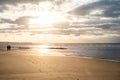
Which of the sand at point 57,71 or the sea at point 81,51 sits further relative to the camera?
the sea at point 81,51

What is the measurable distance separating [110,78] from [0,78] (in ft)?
20.9

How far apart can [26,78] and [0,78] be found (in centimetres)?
149

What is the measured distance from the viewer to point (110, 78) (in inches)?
482

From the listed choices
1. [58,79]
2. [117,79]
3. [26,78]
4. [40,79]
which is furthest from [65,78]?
[117,79]

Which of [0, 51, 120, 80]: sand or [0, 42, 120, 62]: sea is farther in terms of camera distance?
[0, 42, 120, 62]: sea

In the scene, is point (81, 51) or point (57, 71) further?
point (81, 51)

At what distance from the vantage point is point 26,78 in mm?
11836

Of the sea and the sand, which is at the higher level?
the sand

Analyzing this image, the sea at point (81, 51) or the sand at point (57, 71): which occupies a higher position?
the sand at point (57, 71)

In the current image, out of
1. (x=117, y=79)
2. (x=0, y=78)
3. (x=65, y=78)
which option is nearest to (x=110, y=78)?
(x=117, y=79)

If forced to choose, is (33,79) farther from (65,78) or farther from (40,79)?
(65,78)

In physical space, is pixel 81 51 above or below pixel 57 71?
below

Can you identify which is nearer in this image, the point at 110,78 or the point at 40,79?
the point at 40,79

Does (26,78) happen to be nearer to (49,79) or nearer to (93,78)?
(49,79)
